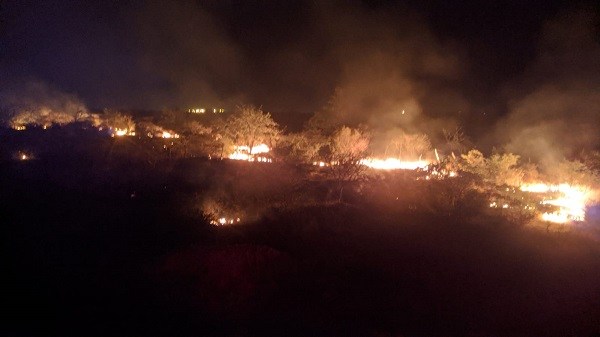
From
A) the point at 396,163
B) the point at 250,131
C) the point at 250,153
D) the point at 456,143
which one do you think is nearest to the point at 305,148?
the point at 250,153

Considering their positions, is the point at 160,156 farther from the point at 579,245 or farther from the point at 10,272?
the point at 579,245

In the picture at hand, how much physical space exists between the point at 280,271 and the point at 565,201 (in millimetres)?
12347

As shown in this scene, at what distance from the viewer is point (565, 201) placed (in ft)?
50.1

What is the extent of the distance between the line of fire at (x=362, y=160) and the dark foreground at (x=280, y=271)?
6.13 feet

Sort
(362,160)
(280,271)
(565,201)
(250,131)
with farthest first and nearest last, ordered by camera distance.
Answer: (250,131) → (362,160) → (565,201) → (280,271)

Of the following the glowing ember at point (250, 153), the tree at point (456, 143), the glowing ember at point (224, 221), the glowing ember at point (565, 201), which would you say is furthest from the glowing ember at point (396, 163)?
the glowing ember at point (224, 221)

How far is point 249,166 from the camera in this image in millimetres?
17047

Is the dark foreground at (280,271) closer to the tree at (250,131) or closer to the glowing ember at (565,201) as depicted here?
the glowing ember at (565,201)

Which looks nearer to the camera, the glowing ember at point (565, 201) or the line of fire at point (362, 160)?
the glowing ember at point (565, 201)

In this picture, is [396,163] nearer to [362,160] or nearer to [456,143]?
[362,160]

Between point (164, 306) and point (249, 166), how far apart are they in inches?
444

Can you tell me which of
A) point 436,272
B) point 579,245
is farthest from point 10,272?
point 579,245

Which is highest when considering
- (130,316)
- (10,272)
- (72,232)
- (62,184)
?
(62,184)

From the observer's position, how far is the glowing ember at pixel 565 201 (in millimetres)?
13190
